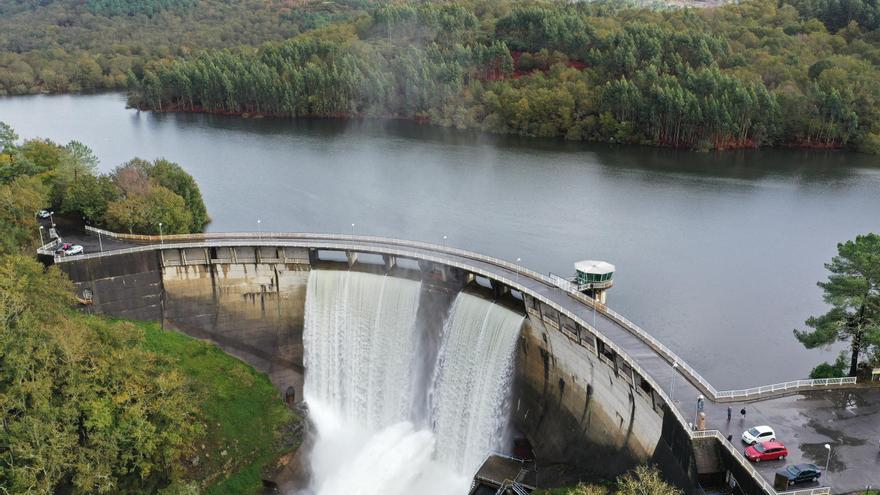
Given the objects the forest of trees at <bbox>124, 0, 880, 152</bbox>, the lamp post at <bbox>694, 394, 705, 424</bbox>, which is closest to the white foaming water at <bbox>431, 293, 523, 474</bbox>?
the lamp post at <bbox>694, 394, 705, 424</bbox>

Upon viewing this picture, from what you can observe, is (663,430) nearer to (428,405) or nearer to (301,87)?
(428,405)

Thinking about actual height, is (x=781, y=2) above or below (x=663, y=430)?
above

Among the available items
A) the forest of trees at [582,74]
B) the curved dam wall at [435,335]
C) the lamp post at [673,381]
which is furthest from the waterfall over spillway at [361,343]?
the forest of trees at [582,74]

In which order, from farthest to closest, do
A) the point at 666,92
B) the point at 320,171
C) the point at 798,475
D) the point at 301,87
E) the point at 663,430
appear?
the point at 301,87
the point at 666,92
the point at 320,171
the point at 663,430
the point at 798,475

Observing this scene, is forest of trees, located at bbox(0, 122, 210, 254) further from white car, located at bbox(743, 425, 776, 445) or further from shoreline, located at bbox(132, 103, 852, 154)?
shoreline, located at bbox(132, 103, 852, 154)

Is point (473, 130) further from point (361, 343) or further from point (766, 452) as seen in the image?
point (766, 452)

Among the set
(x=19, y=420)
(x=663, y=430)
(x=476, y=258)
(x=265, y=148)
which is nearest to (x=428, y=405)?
(x=476, y=258)

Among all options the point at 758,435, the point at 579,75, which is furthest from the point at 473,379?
the point at 579,75

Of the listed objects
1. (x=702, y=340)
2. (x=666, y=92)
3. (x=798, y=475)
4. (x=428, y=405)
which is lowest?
(x=428, y=405)
